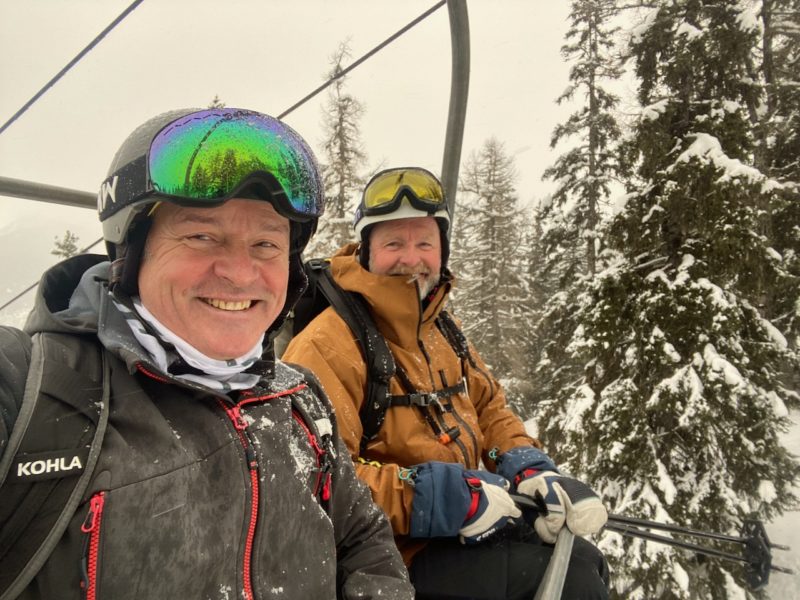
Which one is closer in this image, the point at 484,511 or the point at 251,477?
the point at 251,477

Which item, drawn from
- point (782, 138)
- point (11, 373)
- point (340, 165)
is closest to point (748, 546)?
point (11, 373)

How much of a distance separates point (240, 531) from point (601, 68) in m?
15.4

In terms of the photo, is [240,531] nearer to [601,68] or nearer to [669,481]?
[669,481]

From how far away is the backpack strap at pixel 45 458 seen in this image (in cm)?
100

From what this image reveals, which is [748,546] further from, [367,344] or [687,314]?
[367,344]

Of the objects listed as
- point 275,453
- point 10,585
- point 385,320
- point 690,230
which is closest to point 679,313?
point 690,230

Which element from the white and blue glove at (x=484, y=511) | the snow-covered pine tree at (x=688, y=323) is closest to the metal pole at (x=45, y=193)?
the white and blue glove at (x=484, y=511)

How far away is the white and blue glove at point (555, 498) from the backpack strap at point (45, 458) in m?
2.43

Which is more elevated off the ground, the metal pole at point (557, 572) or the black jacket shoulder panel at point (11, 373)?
the black jacket shoulder panel at point (11, 373)

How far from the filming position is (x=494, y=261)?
77.4 feet

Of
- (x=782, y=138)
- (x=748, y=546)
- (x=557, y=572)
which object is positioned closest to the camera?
(x=557, y=572)

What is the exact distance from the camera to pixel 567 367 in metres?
12.8

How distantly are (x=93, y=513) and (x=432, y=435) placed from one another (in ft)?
6.63

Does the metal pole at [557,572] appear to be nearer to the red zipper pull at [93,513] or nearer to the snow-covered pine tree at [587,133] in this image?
the red zipper pull at [93,513]
